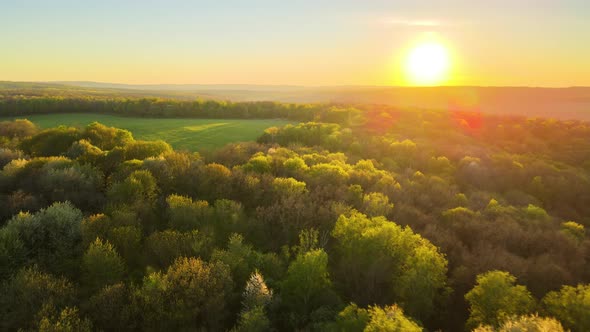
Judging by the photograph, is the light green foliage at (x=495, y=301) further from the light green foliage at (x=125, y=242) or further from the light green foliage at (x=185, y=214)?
the light green foliage at (x=125, y=242)

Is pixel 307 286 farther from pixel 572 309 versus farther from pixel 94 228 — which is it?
pixel 94 228

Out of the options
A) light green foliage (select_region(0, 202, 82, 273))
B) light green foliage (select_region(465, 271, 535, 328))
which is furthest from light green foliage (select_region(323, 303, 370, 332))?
light green foliage (select_region(0, 202, 82, 273))

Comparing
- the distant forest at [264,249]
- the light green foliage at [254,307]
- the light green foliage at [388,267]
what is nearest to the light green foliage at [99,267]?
the distant forest at [264,249]

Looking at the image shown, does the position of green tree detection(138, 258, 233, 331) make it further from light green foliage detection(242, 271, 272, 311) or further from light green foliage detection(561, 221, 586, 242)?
light green foliage detection(561, 221, 586, 242)

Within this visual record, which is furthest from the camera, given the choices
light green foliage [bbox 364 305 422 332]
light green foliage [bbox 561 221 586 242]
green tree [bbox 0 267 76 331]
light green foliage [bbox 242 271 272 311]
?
light green foliage [bbox 561 221 586 242]

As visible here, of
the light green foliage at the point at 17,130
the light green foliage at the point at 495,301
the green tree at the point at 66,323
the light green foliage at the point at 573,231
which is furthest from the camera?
the light green foliage at the point at 17,130

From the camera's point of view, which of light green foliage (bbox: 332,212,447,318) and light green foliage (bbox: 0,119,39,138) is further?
light green foliage (bbox: 0,119,39,138)

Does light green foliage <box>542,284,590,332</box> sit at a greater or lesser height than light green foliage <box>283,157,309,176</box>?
lesser

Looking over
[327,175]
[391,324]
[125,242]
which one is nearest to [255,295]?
[391,324]
